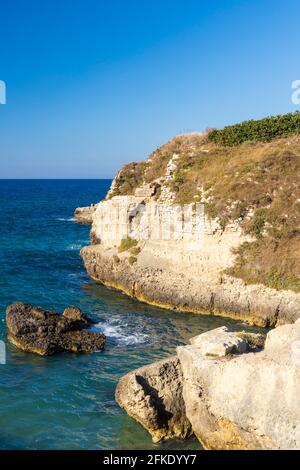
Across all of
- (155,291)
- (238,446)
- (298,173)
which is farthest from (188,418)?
(298,173)

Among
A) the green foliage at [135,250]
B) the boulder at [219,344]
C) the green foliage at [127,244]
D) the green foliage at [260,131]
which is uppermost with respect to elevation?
the green foliage at [260,131]

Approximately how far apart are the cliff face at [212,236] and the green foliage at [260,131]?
236cm

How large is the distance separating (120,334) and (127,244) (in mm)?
11972

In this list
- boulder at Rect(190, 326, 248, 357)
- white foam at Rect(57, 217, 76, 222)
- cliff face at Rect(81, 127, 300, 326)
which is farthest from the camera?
white foam at Rect(57, 217, 76, 222)

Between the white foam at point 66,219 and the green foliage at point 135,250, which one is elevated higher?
the white foam at point 66,219

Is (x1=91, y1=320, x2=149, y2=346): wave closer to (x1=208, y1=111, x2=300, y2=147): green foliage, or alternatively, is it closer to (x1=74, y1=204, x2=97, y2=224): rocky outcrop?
(x1=208, y1=111, x2=300, y2=147): green foliage

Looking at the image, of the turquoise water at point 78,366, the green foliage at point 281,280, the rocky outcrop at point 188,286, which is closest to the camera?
the turquoise water at point 78,366

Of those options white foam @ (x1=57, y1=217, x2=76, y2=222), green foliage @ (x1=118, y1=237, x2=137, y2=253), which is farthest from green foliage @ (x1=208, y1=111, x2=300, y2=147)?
white foam @ (x1=57, y1=217, x2=76, y2=222)

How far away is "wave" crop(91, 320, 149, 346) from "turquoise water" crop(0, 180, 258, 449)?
5cm

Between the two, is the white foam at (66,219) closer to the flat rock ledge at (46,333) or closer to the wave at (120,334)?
the wave at (120,334)

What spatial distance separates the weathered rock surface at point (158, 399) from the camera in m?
16.1

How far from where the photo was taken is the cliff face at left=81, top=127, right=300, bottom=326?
1164 inches

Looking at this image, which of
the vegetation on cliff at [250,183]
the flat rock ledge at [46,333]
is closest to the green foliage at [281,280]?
the vegetation on cliff at [250,183]

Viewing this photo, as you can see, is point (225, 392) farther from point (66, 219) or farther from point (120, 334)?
point (66, 219)
